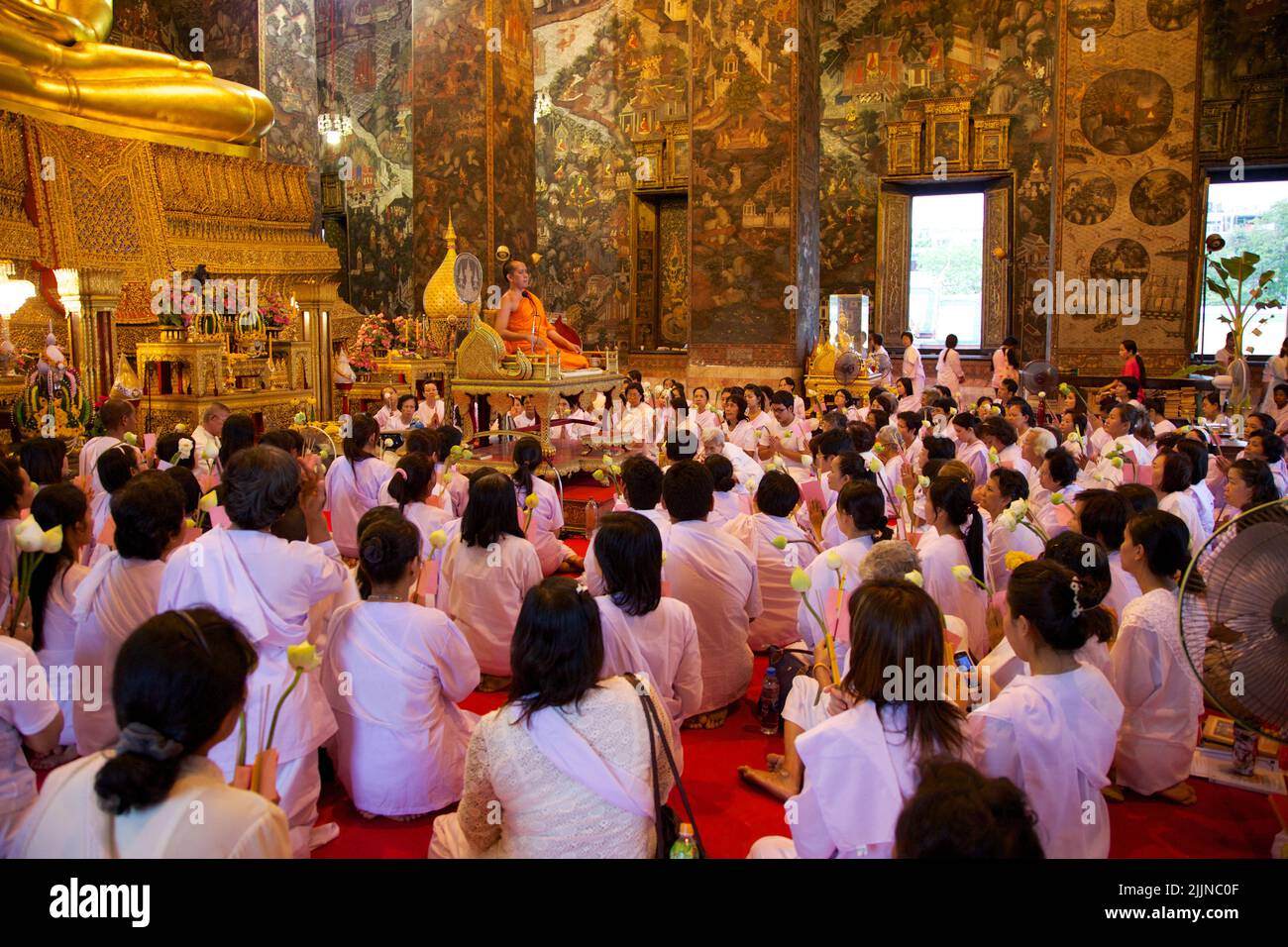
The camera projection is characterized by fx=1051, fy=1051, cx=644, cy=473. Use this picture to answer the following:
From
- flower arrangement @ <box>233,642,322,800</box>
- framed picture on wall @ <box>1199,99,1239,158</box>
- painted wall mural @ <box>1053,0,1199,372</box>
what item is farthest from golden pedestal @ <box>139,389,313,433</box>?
framed picture on wall @ <box>1199,99,1239,158</box>

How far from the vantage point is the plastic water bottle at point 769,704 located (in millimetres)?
4750

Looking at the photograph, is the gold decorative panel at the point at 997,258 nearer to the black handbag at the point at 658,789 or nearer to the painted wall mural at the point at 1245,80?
the painted wall mural at the point at 1245,80

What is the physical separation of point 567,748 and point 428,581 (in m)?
2.82

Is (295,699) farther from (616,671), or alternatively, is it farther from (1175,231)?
(1175,231)

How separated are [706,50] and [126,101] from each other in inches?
300

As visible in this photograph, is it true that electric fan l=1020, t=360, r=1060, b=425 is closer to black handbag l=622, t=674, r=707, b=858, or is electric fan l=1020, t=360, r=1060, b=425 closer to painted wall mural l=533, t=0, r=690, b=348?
painted wall mural l=533, t=0, r=690, b=348

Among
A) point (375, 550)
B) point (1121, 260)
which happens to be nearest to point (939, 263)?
point (1121, 260)

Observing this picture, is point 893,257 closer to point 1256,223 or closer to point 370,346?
point 1256,223

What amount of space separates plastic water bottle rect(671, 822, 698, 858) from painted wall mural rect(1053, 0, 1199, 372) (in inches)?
564

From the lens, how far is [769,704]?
15.6ft

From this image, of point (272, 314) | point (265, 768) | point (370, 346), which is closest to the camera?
point (265, 768)

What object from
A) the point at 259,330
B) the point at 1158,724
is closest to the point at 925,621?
the point at 1158,724
